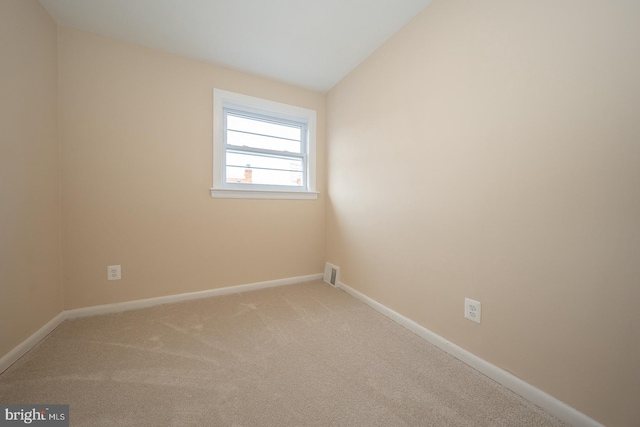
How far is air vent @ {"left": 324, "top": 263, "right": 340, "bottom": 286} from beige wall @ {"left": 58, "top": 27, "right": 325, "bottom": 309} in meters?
0.70

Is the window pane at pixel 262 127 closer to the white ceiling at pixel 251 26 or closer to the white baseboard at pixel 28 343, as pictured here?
the white ceiling at pixel 251 26

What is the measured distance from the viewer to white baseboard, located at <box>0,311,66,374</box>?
1203mm

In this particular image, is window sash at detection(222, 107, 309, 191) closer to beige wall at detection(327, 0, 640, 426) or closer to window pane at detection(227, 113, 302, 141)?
window pane at detection(227, 113, 302, 141)

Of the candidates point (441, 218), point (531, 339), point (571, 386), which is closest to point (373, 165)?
point (441, 218)

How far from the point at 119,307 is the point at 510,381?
277cm

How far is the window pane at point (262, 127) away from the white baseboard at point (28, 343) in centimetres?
207

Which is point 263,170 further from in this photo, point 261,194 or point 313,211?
point 313,211

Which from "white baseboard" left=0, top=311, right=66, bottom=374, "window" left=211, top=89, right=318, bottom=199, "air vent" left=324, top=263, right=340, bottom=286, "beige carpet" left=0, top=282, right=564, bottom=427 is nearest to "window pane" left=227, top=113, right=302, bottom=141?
"window" left=211, top=89, right=318, bottom=199

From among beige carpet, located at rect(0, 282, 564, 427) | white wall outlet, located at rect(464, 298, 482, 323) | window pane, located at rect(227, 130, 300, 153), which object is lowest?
beige carpet, located at rect(0, 282, 564, 427)

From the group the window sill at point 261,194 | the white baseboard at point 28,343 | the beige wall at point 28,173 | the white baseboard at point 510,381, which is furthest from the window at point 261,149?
the white baseboard at point 510,381

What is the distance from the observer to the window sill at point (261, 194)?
2.23 m

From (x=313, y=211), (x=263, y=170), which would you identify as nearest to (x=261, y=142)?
(x=263, y=170)

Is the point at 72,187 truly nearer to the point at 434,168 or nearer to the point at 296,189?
the point at 296,189

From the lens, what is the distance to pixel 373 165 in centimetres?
203
